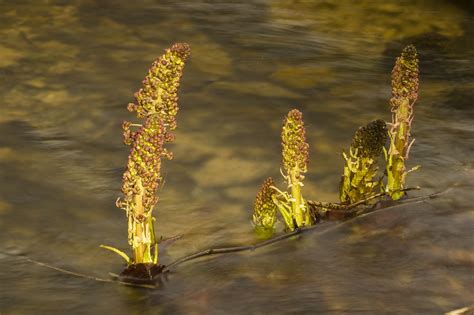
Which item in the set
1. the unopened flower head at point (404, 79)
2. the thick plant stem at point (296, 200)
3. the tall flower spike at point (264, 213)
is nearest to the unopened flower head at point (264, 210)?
the tall flower spike at point (264, 213)

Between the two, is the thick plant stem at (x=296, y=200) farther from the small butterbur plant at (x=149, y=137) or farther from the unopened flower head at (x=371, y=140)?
the small butterbur plant at (x=149, y=137)

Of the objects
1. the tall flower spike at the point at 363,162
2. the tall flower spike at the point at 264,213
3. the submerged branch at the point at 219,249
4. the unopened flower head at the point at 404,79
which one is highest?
the unopened flower head at the point at 404,79

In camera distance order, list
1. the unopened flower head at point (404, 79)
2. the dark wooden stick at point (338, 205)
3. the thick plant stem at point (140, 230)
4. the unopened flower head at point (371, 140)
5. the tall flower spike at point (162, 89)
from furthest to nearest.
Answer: the dark wooden stick at point (338, 205) < the unopened flower head at point (371, 140) < the unopened flower head at point (404, 79) < the thick plant stem at point (140, 230) < the tall flower spike at point (162, 89)

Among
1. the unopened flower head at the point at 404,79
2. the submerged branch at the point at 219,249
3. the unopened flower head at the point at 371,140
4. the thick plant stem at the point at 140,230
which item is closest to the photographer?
the thick plant stem at the point at 140,230

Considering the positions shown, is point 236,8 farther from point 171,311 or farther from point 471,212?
point 171,311

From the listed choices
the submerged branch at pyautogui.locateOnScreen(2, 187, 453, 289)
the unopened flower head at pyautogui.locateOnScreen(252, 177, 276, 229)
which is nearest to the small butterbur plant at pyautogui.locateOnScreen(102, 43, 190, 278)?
the submerged branch at pyautogui.locateOnScreen(2, 187, 453, 289)

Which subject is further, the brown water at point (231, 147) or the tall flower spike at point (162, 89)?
the brown water at point (231, 147)

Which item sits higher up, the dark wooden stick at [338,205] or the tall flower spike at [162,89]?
the tall flower spike at [162,89]

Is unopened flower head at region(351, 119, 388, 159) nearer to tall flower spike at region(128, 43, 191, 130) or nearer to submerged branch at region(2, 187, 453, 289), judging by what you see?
submerged branch at region(2, 187, 453, 289)
